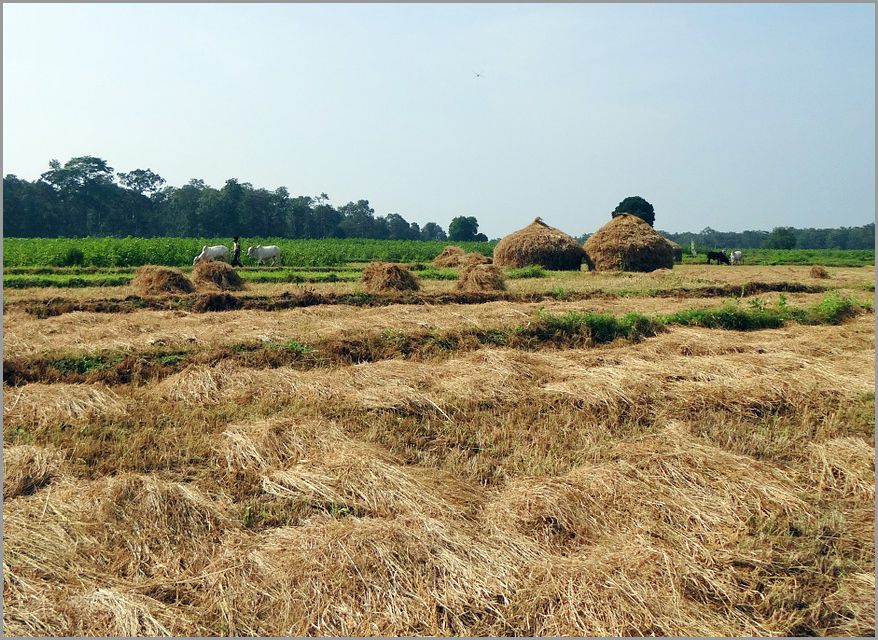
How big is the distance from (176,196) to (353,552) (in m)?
63.1

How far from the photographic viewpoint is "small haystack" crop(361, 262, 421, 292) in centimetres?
1329

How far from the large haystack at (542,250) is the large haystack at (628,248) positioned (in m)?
0.81

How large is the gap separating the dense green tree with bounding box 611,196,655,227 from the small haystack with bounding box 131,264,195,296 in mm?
54504

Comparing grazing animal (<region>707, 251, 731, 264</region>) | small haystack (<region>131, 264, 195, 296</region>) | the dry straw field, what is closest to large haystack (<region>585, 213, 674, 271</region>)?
grazing animal (<region>707, 251, 731, 264</region>)

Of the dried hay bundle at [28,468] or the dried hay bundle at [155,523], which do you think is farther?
the dried hay bundle at [28,468]

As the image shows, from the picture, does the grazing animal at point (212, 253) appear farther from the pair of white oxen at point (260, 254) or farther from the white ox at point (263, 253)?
the white ox at point (263, 253)

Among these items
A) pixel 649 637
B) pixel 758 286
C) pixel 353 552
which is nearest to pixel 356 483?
pixel 353 552

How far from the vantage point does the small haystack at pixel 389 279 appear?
1329 cm

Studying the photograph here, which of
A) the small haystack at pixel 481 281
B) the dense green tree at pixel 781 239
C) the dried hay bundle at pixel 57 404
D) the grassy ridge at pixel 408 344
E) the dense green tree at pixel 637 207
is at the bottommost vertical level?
the dried hay bundle at pixel 57 404

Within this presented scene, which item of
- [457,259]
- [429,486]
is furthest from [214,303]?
[457,259]

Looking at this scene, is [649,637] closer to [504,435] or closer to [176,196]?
[504,435]

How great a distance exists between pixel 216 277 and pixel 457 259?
37.7 feet

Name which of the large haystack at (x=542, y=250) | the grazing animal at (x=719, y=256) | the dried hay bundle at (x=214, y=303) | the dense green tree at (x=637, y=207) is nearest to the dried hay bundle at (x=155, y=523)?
the dried hay bundle at (x=214, y=303)

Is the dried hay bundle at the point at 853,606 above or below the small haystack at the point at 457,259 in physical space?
below
